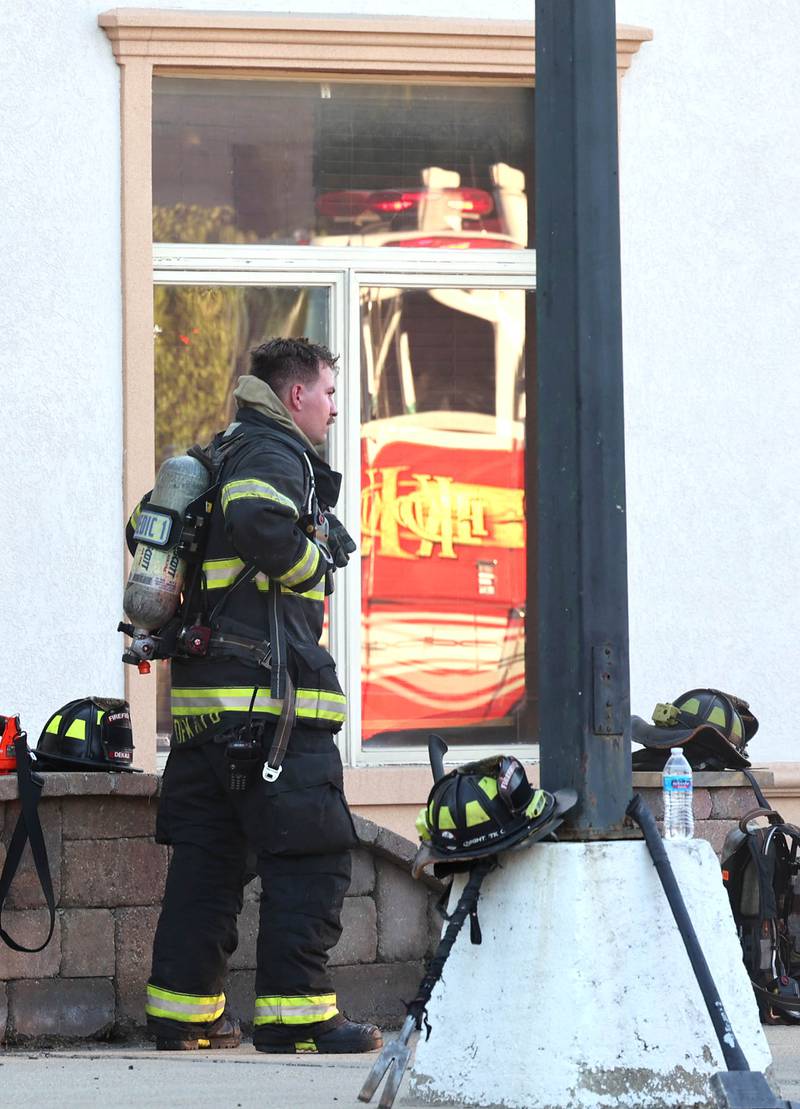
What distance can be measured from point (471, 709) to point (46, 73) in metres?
3.41

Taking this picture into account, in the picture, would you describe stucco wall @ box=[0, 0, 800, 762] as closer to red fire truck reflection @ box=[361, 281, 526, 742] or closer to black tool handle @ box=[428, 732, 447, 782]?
red fire truck reflection @ box=[361, 281, 526, 742]

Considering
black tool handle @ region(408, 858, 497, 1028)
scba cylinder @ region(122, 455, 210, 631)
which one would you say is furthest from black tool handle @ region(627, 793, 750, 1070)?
scba cylinder @ region(122, 455, 210, 631)

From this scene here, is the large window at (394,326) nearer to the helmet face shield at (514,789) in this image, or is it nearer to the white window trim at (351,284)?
the white window trim at (351,284)

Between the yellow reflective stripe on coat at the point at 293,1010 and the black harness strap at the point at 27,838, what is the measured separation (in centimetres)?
79

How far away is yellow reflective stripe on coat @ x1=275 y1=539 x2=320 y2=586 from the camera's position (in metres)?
5.47

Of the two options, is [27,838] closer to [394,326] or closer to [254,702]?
[254,702]

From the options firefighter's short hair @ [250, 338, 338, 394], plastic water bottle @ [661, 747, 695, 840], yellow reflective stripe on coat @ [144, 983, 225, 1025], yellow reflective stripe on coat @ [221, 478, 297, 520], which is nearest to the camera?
plastic water bottle @ [661, 747, 695, 840]

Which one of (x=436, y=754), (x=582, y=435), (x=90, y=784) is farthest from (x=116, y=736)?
(x=582, y=435)

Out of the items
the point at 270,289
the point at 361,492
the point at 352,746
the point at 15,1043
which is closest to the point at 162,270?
the point at 270,289

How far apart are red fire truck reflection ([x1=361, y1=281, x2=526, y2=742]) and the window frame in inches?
9.3

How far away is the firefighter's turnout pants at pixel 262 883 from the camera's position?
18.0 ft

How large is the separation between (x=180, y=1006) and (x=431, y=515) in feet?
11.5

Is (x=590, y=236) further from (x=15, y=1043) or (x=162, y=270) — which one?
(x=162, y=270)

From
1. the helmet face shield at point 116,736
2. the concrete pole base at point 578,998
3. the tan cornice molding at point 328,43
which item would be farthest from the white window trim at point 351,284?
the concrete pole base at point 578,998
